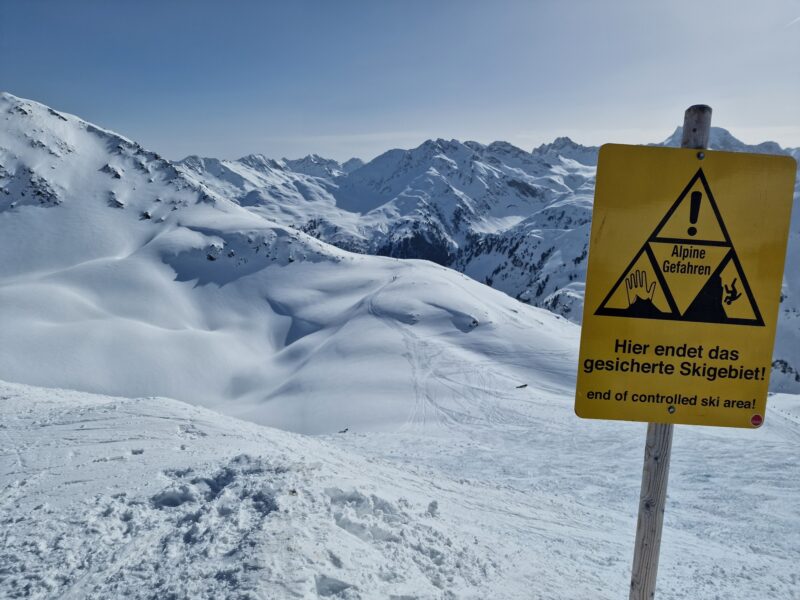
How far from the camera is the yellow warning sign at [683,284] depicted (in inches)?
121

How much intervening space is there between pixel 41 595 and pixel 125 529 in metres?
1.20

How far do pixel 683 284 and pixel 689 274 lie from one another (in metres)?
0.08

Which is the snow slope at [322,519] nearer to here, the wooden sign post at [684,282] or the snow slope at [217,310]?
the wooden sign post at [684,282]

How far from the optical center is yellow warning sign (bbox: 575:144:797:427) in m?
3.08

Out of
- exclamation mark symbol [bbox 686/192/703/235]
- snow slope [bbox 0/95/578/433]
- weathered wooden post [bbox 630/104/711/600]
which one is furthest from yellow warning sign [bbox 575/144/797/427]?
snow slope [bbox 0/95/578/433]

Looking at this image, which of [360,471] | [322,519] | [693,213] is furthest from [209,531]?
[693,213]

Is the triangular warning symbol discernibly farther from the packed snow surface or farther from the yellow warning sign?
the packed snow surface

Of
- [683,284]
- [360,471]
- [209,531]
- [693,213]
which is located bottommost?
[360,471]

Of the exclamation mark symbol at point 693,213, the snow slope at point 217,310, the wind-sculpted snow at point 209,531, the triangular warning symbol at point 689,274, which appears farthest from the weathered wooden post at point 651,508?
the snow slope at point 217,310

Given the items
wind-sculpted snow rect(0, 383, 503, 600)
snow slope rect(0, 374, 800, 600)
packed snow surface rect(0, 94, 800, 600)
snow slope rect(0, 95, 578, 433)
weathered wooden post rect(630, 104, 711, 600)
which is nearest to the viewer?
weathered wooden post rect(630, 104, 711, 600)

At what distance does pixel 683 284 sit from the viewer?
3.18 m

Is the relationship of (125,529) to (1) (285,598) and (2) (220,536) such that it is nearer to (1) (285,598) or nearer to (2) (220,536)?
(2) (220,536)

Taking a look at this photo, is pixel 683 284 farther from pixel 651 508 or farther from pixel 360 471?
pixel 360 471

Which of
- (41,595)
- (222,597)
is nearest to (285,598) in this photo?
(222,597)
